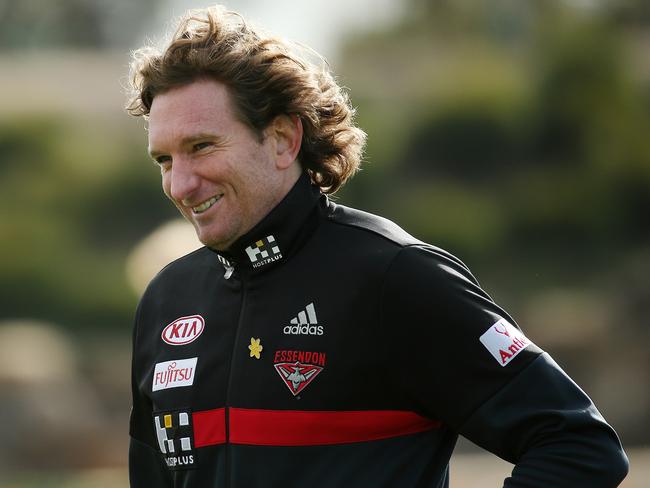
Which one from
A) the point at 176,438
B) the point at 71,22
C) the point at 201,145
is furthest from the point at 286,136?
the point at 71,22

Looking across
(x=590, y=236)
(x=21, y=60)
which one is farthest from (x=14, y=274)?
(x=590, y=236)

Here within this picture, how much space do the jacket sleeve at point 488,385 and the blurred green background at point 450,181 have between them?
42.5 ft

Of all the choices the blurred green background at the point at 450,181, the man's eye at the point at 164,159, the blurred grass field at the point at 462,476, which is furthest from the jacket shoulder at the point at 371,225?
the blurred green background at the point at 450,181

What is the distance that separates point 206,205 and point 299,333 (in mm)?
430

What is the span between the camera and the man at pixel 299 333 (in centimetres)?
309

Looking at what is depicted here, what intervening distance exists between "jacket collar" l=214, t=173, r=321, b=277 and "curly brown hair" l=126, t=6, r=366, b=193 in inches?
7.2

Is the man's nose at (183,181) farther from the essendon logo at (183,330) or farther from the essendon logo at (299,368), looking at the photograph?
the essendon logo at (299,368)

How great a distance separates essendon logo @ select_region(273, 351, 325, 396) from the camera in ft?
10.6

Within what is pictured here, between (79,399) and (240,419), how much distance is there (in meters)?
12.9

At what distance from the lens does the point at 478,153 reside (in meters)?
24.8

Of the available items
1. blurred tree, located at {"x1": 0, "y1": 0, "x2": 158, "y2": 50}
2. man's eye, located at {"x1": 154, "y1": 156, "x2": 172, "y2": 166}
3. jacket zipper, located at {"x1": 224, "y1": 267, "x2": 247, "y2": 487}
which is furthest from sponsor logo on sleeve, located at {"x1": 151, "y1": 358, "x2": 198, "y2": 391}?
blurred tree, located at {"x1": 0, "y1": 0, "x2": 158, "y2": 50}

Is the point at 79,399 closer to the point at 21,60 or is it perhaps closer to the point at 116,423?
the point at 116,423

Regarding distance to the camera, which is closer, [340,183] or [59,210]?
[340,183]

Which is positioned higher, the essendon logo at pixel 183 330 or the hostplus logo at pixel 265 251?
the hostplus logo at pixel 265 251
